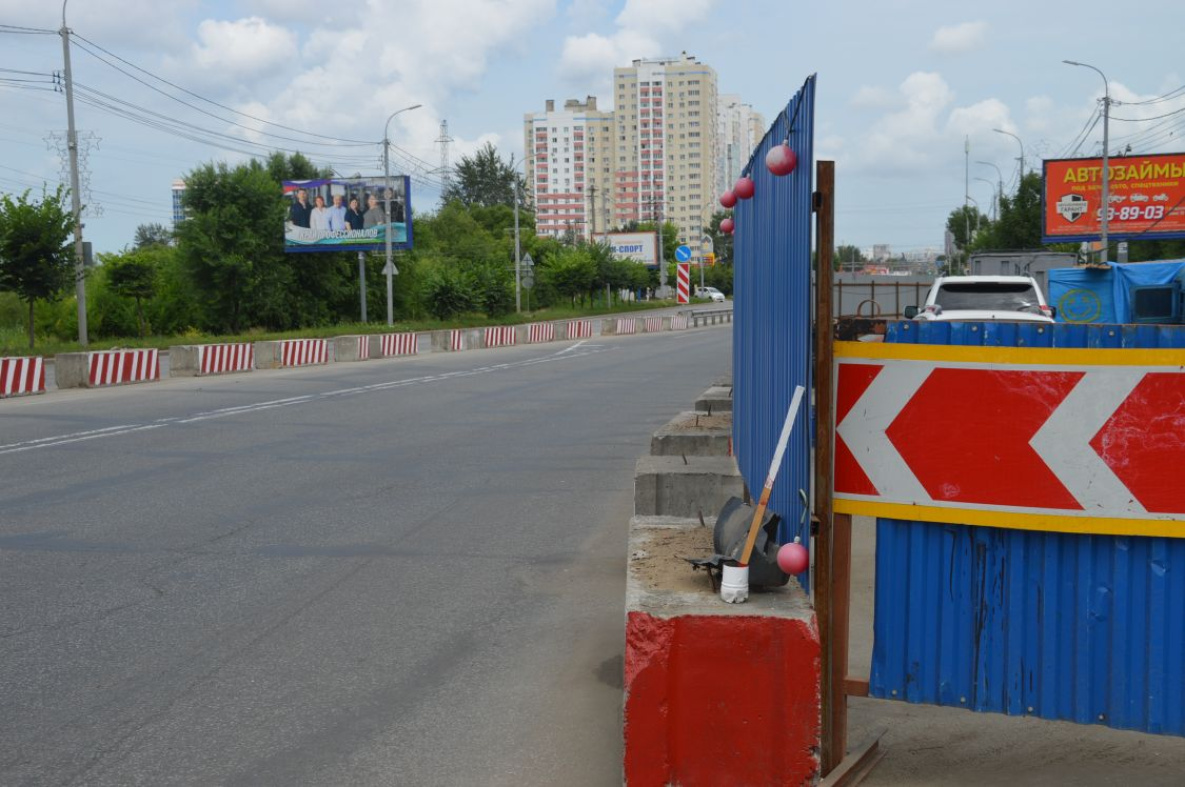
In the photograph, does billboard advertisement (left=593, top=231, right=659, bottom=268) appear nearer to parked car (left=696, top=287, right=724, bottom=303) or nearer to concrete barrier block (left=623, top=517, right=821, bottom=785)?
parked car (left=696, top=287, right=724, bottom=303)

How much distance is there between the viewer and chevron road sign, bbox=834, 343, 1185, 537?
3.88 metres

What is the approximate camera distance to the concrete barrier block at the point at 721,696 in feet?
13.0

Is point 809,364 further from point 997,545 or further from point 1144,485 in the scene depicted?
point 1144,485

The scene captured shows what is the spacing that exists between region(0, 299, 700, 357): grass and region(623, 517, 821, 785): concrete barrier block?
34.3 meters

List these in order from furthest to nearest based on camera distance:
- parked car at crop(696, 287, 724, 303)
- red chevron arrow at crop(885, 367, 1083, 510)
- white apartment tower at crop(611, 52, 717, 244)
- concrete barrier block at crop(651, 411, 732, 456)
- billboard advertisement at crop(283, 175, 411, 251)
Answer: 1. white apartment tower at crop(611, 52, 717, 244)
2. parked car at crop(696, 287, 724, 303)
3. billboard advertisement at crop(283, 175, 411, 251)
4. concrete barrier block at crop(651, 411, 732, 456)
5. red chevron arrow at crop(885, 367, 1083, 510)

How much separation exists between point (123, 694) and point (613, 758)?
2.31 metres

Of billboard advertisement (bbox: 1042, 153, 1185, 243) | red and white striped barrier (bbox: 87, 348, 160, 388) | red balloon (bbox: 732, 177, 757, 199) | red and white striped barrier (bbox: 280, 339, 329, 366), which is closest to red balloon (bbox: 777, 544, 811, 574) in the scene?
red balloon (bbox: 732, 177, 757, 199)

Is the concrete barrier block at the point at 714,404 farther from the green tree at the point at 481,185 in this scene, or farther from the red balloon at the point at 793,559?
the green tree at the point at 481,185

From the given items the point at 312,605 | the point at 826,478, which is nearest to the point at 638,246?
the point at 312,605

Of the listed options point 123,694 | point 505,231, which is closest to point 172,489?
point 123,694

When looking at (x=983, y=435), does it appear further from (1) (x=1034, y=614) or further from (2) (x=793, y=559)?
(2) (x=793, y=559)

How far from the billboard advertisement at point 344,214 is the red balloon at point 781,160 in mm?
51686

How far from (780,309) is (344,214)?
5242cm

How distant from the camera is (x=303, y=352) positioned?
107 ft
